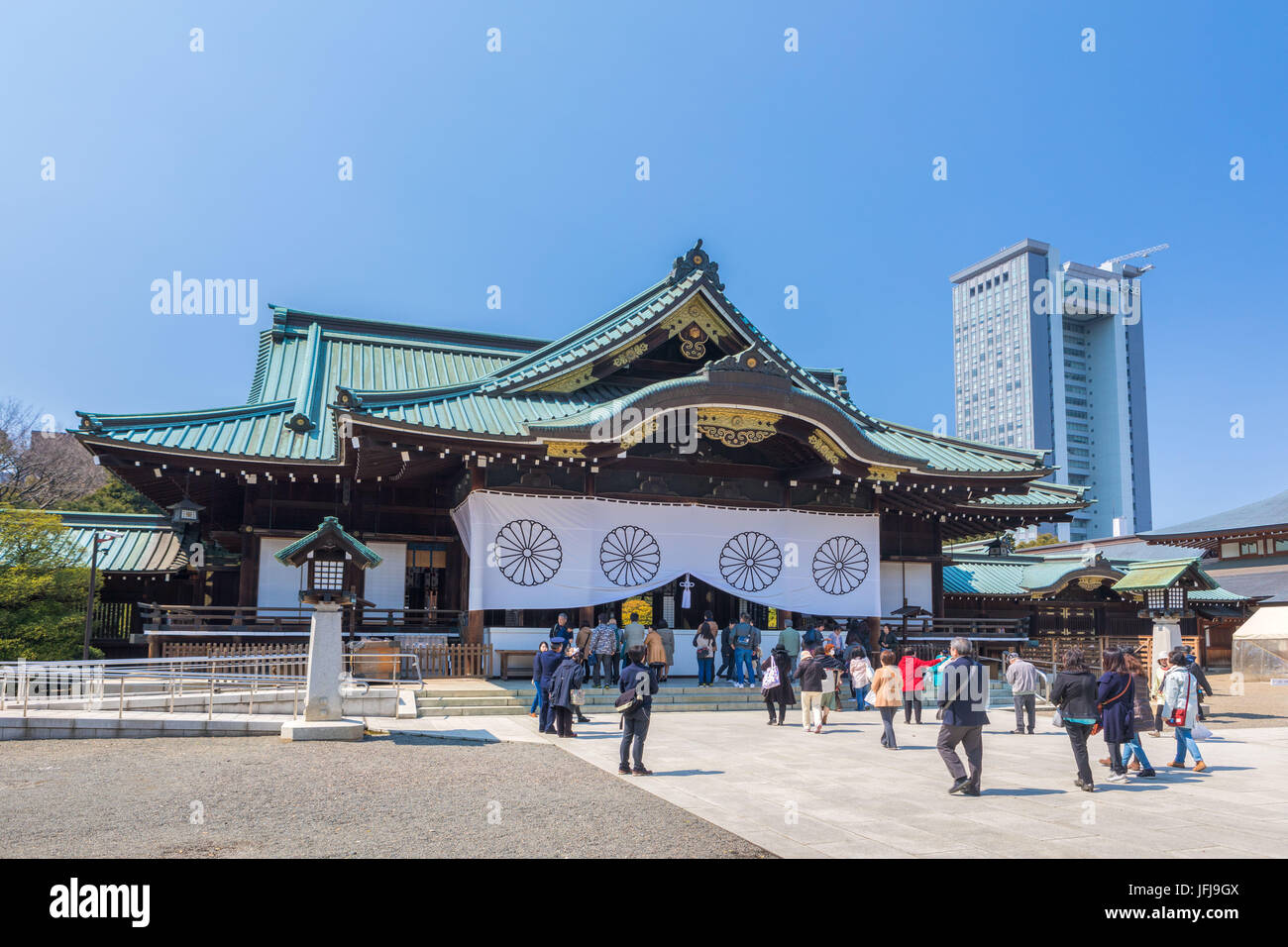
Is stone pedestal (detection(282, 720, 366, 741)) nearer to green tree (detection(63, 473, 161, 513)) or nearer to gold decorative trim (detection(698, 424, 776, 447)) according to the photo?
gold decorative trim (detection(698, 424, 776, 447))

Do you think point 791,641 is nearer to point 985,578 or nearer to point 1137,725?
point 1137,725

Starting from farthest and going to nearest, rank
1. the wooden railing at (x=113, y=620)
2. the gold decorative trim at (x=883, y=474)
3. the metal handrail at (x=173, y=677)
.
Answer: the wooden railing at (x=113, y=620) < the gold decorative trim at (x=883, y=474) < the metal handrail at (x=173, y=677)

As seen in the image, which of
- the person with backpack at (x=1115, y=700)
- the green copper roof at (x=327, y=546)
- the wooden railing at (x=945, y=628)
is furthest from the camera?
the wooden railing at (x=945, y=628)

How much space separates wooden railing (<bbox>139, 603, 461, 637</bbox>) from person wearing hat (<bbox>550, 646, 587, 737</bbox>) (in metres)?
6.14

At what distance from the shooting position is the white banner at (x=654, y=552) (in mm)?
19422

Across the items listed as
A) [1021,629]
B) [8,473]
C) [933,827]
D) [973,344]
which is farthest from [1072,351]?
[933,827]

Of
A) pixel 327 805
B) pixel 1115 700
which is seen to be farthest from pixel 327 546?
pixel 1115 700

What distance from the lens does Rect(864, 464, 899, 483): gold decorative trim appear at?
2098 centimetres

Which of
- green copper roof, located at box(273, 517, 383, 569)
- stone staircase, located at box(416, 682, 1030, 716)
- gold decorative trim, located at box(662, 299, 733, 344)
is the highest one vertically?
gold decorative trim, located at box(662, 299, 733, 344)

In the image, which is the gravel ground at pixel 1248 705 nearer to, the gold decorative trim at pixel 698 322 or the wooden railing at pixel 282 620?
the gold decorative trim at pixel 698 322

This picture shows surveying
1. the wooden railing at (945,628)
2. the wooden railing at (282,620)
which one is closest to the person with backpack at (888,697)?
the wooden railing at (282,620)

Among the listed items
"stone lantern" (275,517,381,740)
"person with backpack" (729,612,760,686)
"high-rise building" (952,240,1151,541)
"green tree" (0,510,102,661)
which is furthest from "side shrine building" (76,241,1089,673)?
"high-rise building" (952,240,1151,541)

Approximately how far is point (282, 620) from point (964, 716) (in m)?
15.5

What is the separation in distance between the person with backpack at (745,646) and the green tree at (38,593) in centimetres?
1479
